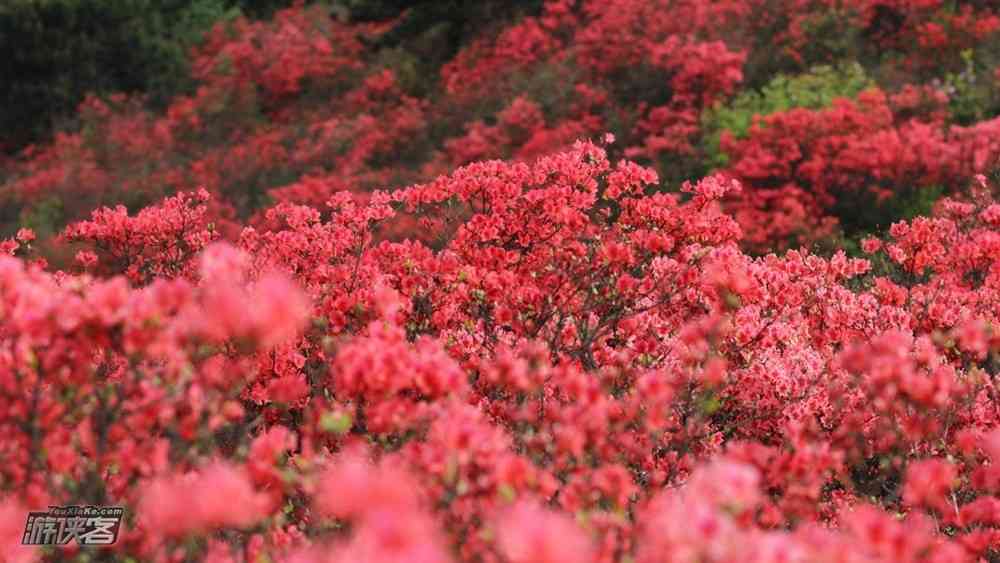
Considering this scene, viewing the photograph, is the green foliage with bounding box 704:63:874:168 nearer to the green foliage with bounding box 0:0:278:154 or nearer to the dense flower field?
the dense flower field

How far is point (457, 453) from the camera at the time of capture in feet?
6.94

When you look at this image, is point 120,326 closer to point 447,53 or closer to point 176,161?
point 176,161

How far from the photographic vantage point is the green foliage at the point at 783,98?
1091 centimetres

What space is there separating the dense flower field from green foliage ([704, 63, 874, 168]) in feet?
0.19

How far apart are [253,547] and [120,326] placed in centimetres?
78

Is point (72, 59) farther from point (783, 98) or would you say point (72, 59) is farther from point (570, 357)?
point (570, 357)

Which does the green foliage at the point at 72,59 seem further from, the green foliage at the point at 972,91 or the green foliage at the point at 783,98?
the green foliage at the point at 972,91

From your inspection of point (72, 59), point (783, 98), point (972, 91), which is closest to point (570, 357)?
point (783, 98)

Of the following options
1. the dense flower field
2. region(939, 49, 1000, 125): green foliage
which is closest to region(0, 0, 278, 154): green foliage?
the dense flower field

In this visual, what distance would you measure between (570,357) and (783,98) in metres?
8.22

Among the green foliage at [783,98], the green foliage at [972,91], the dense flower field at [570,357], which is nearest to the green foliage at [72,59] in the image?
the dense flower field at [570,357]

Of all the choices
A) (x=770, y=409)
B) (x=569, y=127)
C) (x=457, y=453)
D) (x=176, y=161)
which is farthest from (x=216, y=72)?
(x=457, y=453)

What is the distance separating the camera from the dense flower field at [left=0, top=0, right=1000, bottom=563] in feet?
6.96

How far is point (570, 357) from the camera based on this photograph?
164 inches
